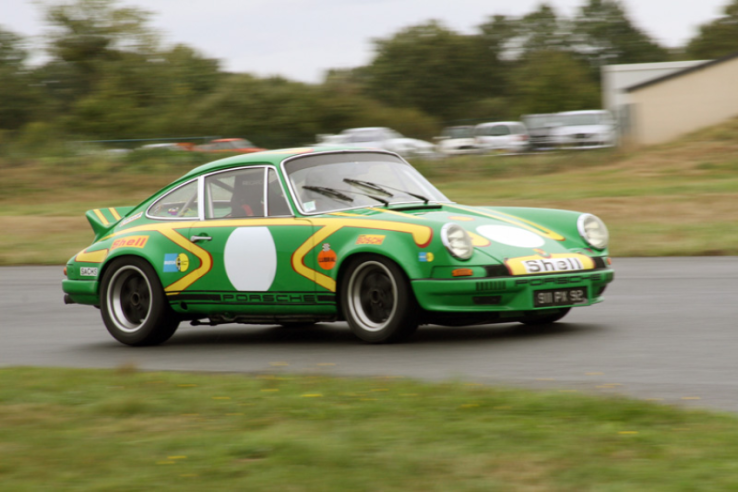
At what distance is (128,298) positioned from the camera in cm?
832

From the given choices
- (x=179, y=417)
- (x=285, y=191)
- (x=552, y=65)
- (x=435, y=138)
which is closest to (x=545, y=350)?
(x=285, y=191)

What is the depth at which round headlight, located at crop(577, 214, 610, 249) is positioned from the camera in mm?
7812

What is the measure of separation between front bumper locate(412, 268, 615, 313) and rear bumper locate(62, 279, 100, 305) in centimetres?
286

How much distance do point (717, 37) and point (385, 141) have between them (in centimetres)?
5566

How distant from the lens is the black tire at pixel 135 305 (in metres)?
8.10

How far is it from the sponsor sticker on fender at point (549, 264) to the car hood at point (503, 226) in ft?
0.16

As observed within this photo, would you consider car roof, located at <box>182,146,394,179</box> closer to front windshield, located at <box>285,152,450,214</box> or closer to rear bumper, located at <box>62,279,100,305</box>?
front windshield, located at <box>285,152,450,214</box>

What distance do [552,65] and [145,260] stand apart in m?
45.4

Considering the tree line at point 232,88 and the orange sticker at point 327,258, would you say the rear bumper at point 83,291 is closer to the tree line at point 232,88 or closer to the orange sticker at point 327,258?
the orange sticker at point 327,258

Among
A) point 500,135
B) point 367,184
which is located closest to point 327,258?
point 367,184

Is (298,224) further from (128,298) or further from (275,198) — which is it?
(128,298)

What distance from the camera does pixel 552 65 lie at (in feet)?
169

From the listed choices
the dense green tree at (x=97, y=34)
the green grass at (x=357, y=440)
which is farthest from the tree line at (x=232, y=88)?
the green grass at (x=357, y=440)

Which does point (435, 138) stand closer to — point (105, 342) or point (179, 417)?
point (105, 342)
